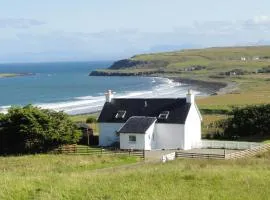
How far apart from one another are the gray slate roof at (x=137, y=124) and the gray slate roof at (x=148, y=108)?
0.84 metres

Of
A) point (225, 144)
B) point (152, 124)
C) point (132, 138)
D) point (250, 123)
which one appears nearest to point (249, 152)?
point (225, 144)

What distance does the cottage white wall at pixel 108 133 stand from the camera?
43500 millimetres

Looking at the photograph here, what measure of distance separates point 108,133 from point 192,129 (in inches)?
262

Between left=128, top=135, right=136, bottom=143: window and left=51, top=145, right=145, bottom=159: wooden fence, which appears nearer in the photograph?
left=51, top=145, right=145, bottom=159: wooden fence

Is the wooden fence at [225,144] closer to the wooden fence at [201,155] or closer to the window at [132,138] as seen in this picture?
the window at [132,138]

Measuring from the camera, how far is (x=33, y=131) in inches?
1495

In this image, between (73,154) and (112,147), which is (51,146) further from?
(112,147)

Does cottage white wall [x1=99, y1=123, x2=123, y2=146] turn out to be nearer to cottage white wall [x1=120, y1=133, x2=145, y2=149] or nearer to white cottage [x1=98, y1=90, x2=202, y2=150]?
white cottage [x1=98, y1=90, x2=202, y2=150]

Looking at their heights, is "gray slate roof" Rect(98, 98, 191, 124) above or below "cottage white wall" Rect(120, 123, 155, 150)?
above

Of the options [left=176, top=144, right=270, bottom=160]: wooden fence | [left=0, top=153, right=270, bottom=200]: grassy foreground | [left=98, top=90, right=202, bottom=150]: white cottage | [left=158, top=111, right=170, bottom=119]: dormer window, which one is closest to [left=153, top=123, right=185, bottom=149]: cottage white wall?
Answer: [left=98, top=90, right=202, bottom=150]: white cottage

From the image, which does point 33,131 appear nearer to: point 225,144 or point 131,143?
point 131,143

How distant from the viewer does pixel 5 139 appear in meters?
39.4

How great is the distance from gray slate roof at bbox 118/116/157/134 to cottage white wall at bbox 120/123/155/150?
0.27 m

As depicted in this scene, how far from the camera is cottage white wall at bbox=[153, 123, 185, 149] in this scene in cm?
4131
